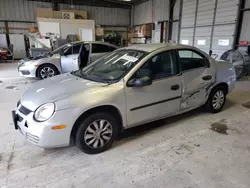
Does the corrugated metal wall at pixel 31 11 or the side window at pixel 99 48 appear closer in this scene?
the side window at pixel 99 48

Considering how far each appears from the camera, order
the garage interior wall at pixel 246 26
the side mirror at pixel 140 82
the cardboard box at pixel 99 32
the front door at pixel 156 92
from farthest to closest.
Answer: the cardboard box at pixel 99 32 → the garage interior wall at pixel 246 26 → the front door at pixel 156 92 → the side mirror at pixel 140 82

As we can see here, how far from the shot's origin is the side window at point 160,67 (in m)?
2.37

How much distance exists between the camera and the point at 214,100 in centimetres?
324

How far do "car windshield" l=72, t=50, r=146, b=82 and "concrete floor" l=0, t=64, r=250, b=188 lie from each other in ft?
2.87

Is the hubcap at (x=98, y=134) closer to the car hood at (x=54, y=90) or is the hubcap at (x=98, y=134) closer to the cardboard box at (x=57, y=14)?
the car hood at (x=54, y=90)

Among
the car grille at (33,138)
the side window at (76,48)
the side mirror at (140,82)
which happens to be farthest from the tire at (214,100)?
the side window at (76,48)

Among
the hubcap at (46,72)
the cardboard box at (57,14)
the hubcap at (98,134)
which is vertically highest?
the cardboard box at (57,14)

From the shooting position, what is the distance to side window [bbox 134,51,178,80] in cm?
237

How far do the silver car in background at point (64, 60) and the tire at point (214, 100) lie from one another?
3.36m

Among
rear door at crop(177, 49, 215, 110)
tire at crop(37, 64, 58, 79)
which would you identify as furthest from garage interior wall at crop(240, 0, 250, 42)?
tire at crop(37, 64, 58, 79)

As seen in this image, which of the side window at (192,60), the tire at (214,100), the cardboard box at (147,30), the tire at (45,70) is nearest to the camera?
the side window at (192,60)

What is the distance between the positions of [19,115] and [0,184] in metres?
0.68

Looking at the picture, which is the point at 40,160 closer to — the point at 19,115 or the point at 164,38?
the point at 19,115

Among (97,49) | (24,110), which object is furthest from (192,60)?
(97,49)
